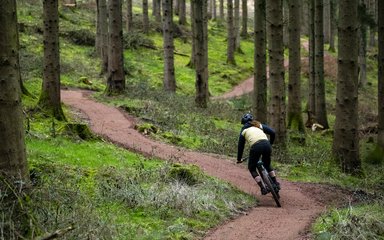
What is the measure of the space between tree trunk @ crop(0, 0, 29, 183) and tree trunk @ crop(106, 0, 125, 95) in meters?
15.9

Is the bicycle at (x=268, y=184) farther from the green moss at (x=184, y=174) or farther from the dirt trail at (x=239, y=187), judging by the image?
the green moss at (x=184, y=174)

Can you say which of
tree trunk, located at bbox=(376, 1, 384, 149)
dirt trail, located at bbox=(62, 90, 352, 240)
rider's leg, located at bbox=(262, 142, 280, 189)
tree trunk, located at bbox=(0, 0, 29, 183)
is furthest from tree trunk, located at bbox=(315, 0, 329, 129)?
tree trunk, located at bbox=(0, 0, 29, 183)

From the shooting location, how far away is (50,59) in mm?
13742

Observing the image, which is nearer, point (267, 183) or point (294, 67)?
point (267, 183)

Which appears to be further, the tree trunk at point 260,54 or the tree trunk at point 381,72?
the tree trunk at point 260,54

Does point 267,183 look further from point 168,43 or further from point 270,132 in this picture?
point 168,43

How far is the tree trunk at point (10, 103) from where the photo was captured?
5695 mm

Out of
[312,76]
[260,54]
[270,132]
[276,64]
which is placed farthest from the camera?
[312,76]

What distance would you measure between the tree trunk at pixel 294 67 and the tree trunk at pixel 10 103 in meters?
15.4

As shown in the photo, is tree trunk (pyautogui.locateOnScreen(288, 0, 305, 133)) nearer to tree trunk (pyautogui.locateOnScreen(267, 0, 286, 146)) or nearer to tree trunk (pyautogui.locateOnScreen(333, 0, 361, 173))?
tree trunk (pyautogui.locateOnScreen(267, 0, 286, 146))

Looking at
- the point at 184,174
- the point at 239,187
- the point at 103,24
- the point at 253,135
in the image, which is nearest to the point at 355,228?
the point at 253,135

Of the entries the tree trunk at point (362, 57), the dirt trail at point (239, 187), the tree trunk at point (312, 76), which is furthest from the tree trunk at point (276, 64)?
the tree trunk at point (362, 57)

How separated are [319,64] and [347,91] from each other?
9.36 meters

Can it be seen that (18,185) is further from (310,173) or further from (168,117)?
(168,117)
